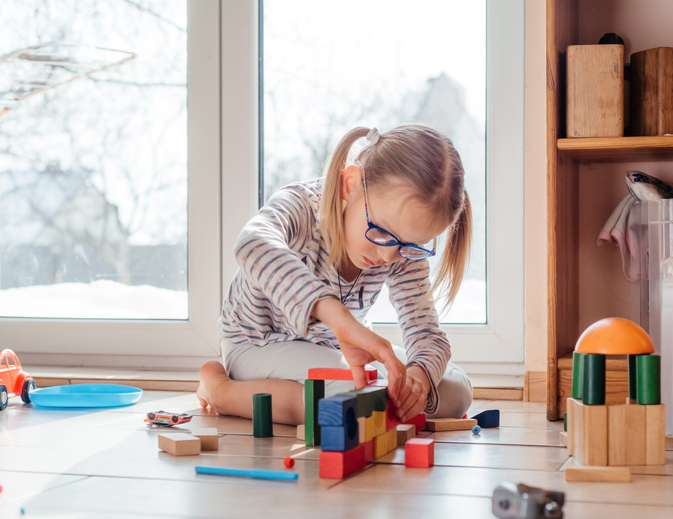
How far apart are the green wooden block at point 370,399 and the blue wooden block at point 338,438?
0.10 feet

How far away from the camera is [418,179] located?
109 cm

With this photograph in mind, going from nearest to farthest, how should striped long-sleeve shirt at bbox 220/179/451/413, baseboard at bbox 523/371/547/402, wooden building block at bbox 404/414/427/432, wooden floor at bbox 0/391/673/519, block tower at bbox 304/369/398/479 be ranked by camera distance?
1. wooden floor at bbox 0/391/673/519
2. block tower at bbox 304/369/398/479
3. striped long-sleeve shirt at bbox 220/179/451/413
4. wooden building block at bbox 404/414/427/432
5. baseboard at bbox 523/371/547/402

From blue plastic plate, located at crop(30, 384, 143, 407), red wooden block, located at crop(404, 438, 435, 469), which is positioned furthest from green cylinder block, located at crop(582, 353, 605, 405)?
blue plastic plate, located at crop(30, 384, 143, 407)

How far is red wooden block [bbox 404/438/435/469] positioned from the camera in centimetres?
87

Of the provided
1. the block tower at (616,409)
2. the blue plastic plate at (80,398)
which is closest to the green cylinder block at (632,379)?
the block tower at (616,409)

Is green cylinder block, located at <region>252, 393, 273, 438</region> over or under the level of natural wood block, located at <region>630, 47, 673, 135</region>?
under

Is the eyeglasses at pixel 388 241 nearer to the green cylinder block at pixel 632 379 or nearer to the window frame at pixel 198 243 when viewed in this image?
the green cylinder block at pixel 632 379

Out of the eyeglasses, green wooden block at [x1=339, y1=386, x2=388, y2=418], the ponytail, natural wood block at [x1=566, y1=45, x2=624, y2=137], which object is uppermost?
natural wood block at [x1=566, y1=45, x2=624, y2=137]

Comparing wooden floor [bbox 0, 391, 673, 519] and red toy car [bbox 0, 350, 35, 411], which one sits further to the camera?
red toy car [bbox 0, 350, 35, 411]

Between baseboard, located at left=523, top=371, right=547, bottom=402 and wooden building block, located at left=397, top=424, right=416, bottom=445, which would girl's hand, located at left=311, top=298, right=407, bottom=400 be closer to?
wooden building block, located at left=397, top=424, right=416, bottom=445

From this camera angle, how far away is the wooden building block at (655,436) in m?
0.89

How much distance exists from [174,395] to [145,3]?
1030 mm

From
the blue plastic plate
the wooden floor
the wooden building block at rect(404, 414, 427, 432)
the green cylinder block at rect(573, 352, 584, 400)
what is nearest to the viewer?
the wooden floor

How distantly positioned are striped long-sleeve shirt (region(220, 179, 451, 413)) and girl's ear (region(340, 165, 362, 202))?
92 mm
